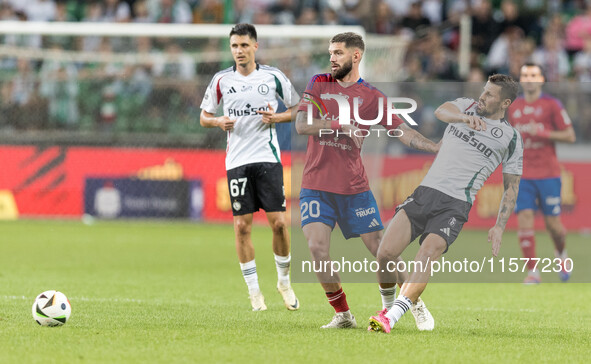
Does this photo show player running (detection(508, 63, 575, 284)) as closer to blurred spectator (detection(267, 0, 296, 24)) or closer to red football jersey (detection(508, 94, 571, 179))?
red football jersey (detection(508, 94, 571, 179))

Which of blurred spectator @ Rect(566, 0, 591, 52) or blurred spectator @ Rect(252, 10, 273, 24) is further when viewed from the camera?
blurred spectator @ Rect(252, 10, 273, 24)

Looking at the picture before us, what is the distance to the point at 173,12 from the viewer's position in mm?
22219

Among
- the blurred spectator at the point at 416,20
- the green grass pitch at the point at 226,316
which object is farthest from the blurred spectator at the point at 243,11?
the green grass pitch at the point at 226,316

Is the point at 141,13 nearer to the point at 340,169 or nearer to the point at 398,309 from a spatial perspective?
the point at 340,169

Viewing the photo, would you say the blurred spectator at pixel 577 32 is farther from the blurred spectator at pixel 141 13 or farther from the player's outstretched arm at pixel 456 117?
the player's outstretched arm at pixel 456 117

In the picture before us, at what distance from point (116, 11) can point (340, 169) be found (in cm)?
1617

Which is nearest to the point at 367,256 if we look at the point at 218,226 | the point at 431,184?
the point at 431,184

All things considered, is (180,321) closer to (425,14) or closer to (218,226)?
(218,226)

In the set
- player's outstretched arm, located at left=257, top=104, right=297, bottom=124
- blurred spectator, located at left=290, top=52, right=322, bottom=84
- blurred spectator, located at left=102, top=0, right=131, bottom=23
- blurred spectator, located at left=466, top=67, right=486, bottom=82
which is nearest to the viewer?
player's outstretched arm, located at left=257, top=104, right=297, bottom=124

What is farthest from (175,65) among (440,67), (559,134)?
(559,134)

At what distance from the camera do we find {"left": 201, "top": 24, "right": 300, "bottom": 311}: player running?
29.2 ft

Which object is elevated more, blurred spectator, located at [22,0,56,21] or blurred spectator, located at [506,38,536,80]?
blurred spectator, located at [22,0,56,21]

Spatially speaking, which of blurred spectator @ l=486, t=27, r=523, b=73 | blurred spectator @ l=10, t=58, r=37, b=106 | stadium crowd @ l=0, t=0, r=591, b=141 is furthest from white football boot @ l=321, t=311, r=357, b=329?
blurred spectator @ l=486, t=27, r=523, b=73

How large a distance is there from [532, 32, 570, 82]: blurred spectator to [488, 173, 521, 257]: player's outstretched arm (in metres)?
13.7
